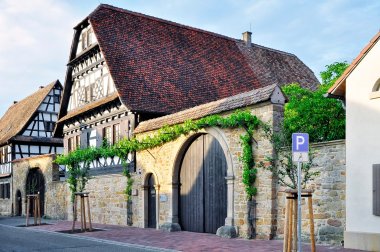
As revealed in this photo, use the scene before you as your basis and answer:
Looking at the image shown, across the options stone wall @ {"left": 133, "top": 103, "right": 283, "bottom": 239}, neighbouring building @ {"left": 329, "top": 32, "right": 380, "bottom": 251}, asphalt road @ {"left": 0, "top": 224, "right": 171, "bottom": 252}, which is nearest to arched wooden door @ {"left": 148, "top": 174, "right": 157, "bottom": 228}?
stone wall @ {"left": 133, "top": 103, "right": 283, "bottom": 239}

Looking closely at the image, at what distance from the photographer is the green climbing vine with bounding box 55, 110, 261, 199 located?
15.2m

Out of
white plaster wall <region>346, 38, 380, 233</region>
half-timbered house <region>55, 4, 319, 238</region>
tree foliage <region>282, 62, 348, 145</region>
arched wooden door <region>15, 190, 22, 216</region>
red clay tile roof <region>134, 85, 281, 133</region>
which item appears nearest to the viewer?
white plaster wall <region>346, 38, 380, 233</region>

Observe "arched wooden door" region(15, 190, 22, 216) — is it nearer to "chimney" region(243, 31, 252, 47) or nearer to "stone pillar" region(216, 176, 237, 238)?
"chimney" region(243, 31, 252, 47)

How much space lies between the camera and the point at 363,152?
12406mm

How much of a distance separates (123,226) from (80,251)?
8.90 m

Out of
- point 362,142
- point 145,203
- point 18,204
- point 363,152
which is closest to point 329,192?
point 363,152

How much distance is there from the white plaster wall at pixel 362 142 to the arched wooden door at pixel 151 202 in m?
9.37

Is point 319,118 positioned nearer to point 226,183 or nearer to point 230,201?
point 226,183

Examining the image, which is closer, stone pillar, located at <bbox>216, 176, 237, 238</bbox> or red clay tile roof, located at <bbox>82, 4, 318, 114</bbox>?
stone pillar, located at <bbox>216, 176, 237, 238</bbox>

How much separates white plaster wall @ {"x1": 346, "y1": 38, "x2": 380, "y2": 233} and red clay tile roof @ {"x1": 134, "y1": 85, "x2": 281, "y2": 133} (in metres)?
2.58

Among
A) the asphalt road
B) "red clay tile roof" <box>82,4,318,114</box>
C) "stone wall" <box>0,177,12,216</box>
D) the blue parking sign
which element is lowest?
"stone wall" <box>0,177,12,216</box>

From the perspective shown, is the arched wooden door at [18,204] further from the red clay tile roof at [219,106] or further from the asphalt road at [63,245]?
the asphalt road at [63,245]

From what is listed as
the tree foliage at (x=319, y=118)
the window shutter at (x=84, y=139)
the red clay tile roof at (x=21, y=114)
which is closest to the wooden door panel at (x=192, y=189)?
the tree foliage at (x=319, y=118)

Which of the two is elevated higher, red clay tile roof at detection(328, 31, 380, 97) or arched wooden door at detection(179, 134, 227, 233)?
red clay tile roof at detection(328, 31, 380, 97)
